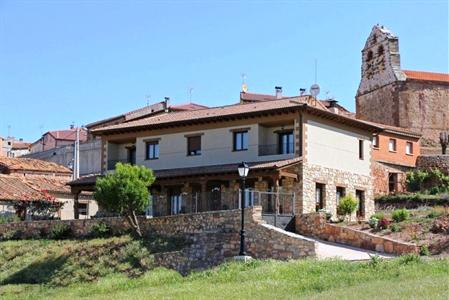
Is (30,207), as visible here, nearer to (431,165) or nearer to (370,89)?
(431,165)

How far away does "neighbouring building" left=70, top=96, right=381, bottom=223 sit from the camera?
35.7m

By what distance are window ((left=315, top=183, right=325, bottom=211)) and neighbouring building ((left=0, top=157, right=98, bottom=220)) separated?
53.5 ft

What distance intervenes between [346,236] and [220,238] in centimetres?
513

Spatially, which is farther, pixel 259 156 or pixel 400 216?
pixel 259 156

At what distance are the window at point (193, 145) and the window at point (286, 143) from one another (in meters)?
4.73

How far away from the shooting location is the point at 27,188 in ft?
149

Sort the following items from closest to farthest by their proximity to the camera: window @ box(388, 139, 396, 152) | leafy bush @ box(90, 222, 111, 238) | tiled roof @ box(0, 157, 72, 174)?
leafy bush @ box(90, 222, 111, 238) < window @ box(388, 139, 396, 152) < tiled roof @ box(0, 157, 72, 174)

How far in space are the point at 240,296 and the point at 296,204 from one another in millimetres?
16814

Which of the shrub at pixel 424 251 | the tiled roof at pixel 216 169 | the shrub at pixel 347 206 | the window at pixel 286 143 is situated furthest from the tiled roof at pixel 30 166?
the shrub at pixel 424 251

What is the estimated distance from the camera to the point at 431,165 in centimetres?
5366

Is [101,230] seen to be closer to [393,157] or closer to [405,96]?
[393,157]

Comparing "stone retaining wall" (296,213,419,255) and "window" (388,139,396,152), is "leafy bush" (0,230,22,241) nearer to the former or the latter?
"stone retaining wall" (296,213,419,255)

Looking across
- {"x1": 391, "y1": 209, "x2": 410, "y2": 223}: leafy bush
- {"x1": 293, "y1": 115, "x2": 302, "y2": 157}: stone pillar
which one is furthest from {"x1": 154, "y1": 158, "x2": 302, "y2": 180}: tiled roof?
{"x1": 391, "y1": 209, "x2": 410, "y2": 223}: leafy bush

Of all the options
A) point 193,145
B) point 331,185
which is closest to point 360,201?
point 331,185
